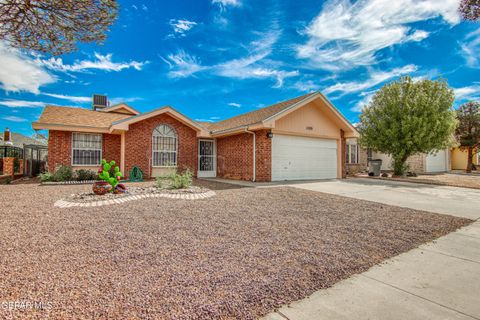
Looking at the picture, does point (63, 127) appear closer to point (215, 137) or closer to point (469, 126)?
point (215, 137)

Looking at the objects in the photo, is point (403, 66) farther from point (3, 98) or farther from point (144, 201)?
point (3, 98)

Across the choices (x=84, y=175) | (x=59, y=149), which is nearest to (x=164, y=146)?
(x=84, y=175)

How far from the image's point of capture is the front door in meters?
14.2

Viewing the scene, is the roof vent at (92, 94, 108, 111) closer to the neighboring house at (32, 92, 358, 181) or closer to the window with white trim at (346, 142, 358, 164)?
the neighboring house at (32, 92, 358, 181)

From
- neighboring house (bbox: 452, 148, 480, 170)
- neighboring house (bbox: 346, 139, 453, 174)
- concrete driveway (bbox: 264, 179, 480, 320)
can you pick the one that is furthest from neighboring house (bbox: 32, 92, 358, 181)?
neighboring house (bbox: 452, 148, 480, 170)

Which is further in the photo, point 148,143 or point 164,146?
point 164,146

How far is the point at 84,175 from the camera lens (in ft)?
36.0

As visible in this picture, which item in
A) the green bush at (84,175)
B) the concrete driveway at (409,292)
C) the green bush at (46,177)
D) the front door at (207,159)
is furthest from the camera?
the front door at (207,159)

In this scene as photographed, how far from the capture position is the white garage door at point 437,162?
69.6 feet

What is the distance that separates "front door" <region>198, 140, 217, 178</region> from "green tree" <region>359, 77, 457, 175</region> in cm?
1065

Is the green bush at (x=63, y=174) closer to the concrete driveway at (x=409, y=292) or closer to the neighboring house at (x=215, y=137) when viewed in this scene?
the neighboring house at (x=215, y=137)

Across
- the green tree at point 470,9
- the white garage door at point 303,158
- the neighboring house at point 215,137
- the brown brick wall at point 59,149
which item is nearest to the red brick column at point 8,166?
the brown brick wall at point 59,149

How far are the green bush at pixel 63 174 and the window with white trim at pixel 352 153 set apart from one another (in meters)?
18.3

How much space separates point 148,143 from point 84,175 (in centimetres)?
321
